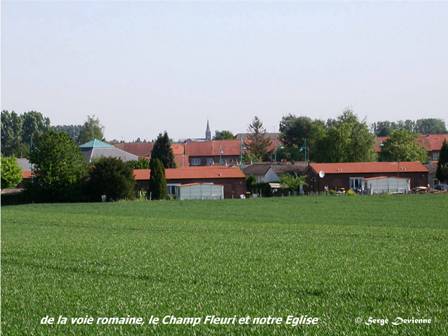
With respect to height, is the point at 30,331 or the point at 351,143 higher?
the point at 351,143

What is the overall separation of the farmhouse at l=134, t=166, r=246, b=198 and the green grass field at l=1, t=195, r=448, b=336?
60.0m

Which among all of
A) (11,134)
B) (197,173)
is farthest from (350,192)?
(11,134)

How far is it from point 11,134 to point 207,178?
93460 mm

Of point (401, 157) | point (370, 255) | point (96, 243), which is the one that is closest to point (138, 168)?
point (401, 157)

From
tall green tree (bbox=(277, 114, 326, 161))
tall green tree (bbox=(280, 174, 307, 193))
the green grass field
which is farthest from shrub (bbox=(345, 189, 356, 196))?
the green grass field

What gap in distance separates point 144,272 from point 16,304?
533 cm

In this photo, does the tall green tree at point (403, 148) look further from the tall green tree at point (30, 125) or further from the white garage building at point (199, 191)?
the tall green tree at point (30, 125)

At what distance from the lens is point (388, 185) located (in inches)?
3927

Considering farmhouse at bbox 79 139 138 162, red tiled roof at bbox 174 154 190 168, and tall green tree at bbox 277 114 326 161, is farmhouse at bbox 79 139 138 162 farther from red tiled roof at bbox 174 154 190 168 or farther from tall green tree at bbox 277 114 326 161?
tall green tree at bbox 277 114 326 161

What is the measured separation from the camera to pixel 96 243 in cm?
3131

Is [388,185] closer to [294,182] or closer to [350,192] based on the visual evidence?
[350,192]

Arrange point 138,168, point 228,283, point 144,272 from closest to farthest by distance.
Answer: point 228,283, point 144,272, point 138,168

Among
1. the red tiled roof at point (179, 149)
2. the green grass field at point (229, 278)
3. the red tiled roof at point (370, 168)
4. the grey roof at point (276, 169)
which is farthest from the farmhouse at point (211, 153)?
the green grass field at point (229, 278)

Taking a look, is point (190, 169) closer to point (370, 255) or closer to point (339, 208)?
point (339, 208)
